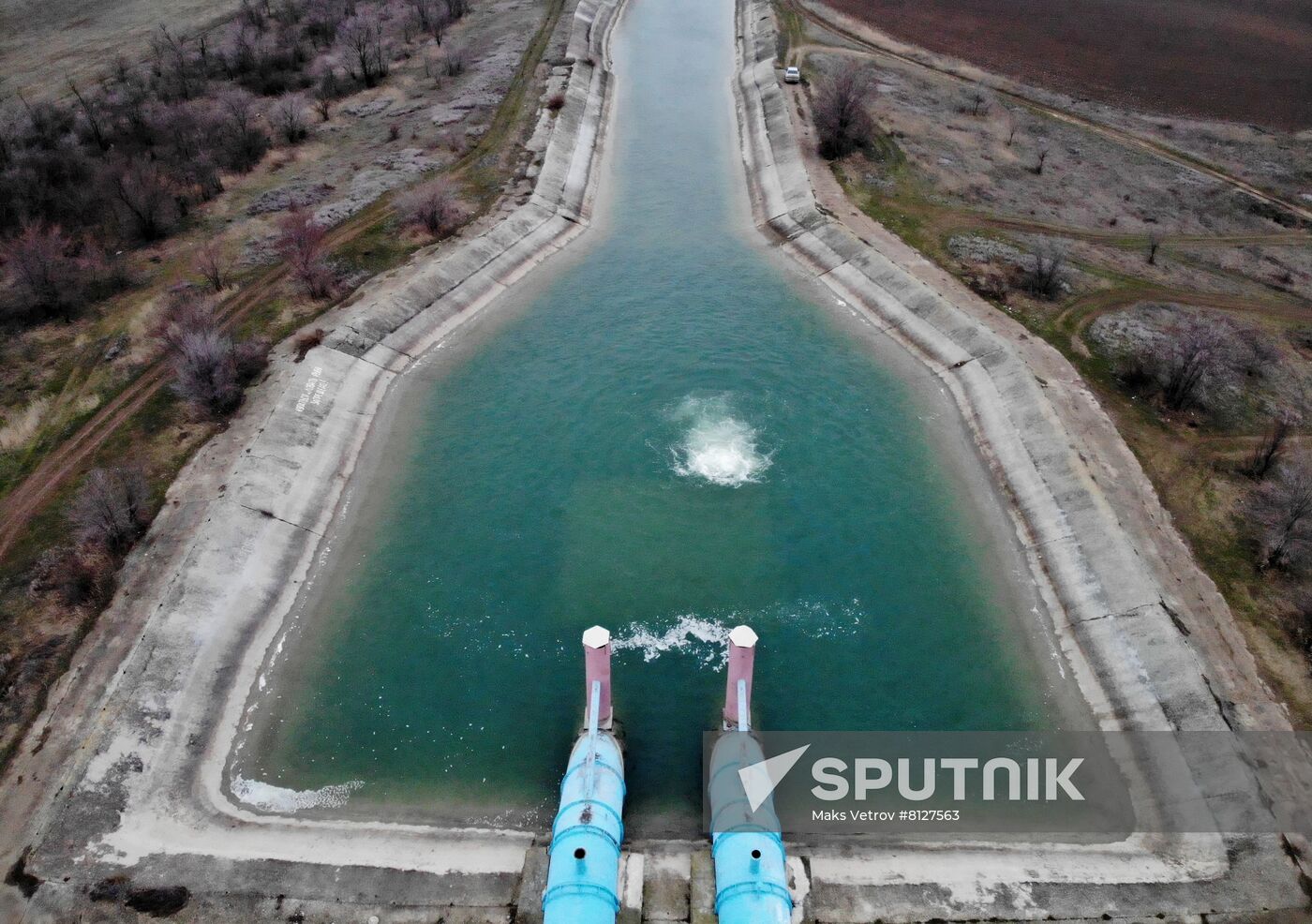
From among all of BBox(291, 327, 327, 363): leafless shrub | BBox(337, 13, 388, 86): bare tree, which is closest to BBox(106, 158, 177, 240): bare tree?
BBox(291, 327, 327, 363): leafless shrub

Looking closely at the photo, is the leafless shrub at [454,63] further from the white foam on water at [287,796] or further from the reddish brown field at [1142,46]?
the white foam on water at [287,796]

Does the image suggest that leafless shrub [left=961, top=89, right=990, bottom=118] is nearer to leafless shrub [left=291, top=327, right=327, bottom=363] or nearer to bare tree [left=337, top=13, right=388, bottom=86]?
bare tree [left=337, top=13, right=388, bottom=86]

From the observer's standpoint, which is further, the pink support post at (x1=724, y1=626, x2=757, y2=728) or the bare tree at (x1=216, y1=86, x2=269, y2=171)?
the bare tree at (x1=216, y1=86, x2=269, y2=171)

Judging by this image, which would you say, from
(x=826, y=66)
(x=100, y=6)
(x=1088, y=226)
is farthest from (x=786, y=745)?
(x=100, y=6)

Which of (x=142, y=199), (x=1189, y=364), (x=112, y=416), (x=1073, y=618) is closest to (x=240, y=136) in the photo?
(x=142, y=199)

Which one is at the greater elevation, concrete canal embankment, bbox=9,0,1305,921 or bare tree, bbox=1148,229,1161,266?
bare tree, bbox=1148,229,1161,266

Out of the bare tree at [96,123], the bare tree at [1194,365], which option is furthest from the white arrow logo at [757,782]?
the bare tree at [96,123]
